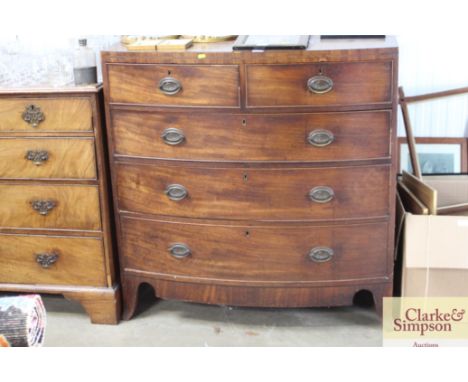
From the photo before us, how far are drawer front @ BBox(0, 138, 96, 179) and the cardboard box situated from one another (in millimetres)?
1110

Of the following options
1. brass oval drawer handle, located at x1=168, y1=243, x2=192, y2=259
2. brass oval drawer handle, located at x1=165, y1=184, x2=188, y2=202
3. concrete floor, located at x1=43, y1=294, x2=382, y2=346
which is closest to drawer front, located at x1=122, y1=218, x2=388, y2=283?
brass oval drawer handle, located at x1=168, y1=243, x2=192, y2=259

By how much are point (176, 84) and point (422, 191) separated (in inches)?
36.9

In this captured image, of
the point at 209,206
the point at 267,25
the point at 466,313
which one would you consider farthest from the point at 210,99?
the point at 267,25

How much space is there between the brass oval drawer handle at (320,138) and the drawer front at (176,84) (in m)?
0.26

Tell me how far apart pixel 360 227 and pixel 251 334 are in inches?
22.1

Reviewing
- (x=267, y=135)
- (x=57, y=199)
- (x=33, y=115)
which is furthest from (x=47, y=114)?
(x=267, y=135)

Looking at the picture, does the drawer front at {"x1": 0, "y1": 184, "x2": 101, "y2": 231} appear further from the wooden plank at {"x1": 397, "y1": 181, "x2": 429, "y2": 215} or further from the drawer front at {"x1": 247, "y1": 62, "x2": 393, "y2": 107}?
the wooden plank at {"x1": 397, "y1": 181, "x2": 429, "y2": 215}

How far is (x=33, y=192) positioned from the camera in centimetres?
225

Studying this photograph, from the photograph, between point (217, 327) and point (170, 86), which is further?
point (217, 327)

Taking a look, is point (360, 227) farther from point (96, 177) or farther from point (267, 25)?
point (267, 25)

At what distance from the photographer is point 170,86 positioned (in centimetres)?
201

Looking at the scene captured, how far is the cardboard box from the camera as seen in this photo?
2098mm

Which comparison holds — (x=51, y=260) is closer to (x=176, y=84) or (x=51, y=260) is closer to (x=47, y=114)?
(x=47, y=114)

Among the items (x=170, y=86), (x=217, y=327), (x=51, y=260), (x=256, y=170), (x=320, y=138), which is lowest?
(x=217, y=327)
